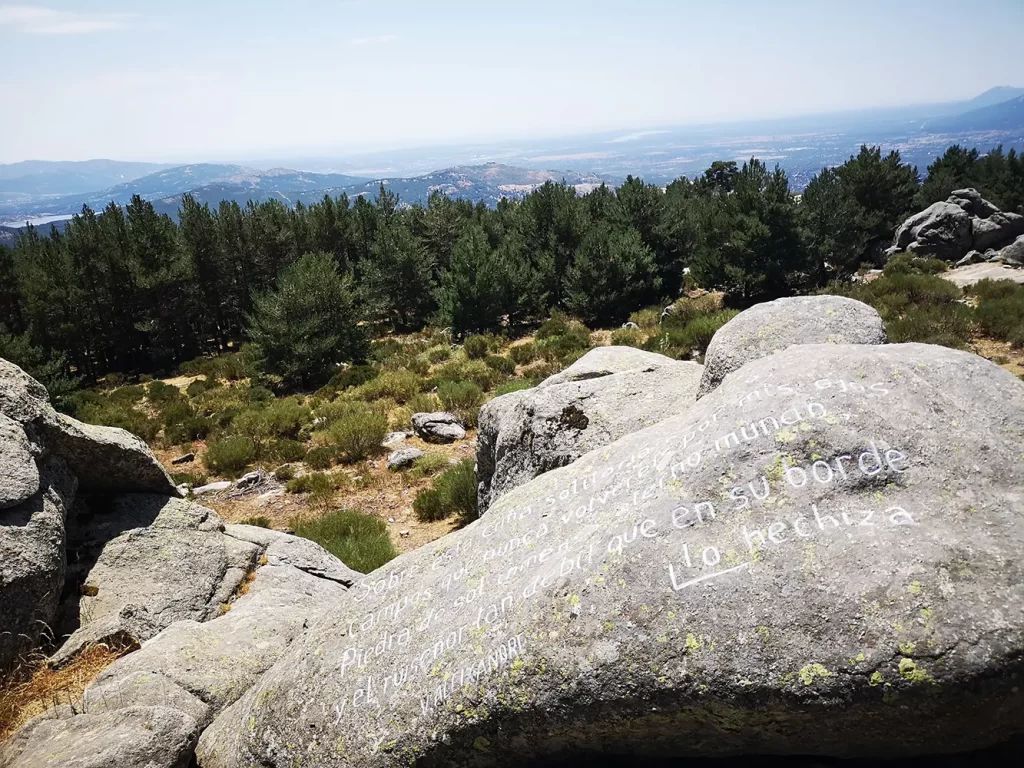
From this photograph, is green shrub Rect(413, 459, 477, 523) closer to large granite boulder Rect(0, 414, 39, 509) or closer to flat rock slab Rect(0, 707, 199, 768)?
large granite boulder Rect(0, 414, 39, 509)

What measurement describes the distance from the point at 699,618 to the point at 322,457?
11748 mm

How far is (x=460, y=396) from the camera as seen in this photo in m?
15.7

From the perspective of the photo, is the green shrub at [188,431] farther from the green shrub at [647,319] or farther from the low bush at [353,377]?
the green shrub at [647,319]

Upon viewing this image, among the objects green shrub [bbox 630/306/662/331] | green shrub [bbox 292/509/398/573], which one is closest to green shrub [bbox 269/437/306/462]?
green shrub [bbox 292/509/398/573]

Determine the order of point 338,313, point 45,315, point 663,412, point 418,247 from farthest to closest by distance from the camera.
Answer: point 418,247 < point 45,315 < point 338,313 < point 663,412

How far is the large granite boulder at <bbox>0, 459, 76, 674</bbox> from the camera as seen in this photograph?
496 cm

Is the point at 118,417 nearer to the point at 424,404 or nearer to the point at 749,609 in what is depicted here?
the point at 424,404

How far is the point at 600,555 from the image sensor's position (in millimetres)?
3326

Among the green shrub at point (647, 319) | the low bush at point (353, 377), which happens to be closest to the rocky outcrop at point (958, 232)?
the green shrub at point (647, 319)

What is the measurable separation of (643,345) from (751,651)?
16.3 meters

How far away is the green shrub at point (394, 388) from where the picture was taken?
18078 mm

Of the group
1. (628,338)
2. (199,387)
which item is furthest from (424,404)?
(199,387)

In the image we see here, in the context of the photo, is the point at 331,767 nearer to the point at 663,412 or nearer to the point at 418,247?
the point at 663,412

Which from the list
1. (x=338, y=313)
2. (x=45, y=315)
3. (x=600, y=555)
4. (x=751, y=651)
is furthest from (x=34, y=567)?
(x=45, y=315)
